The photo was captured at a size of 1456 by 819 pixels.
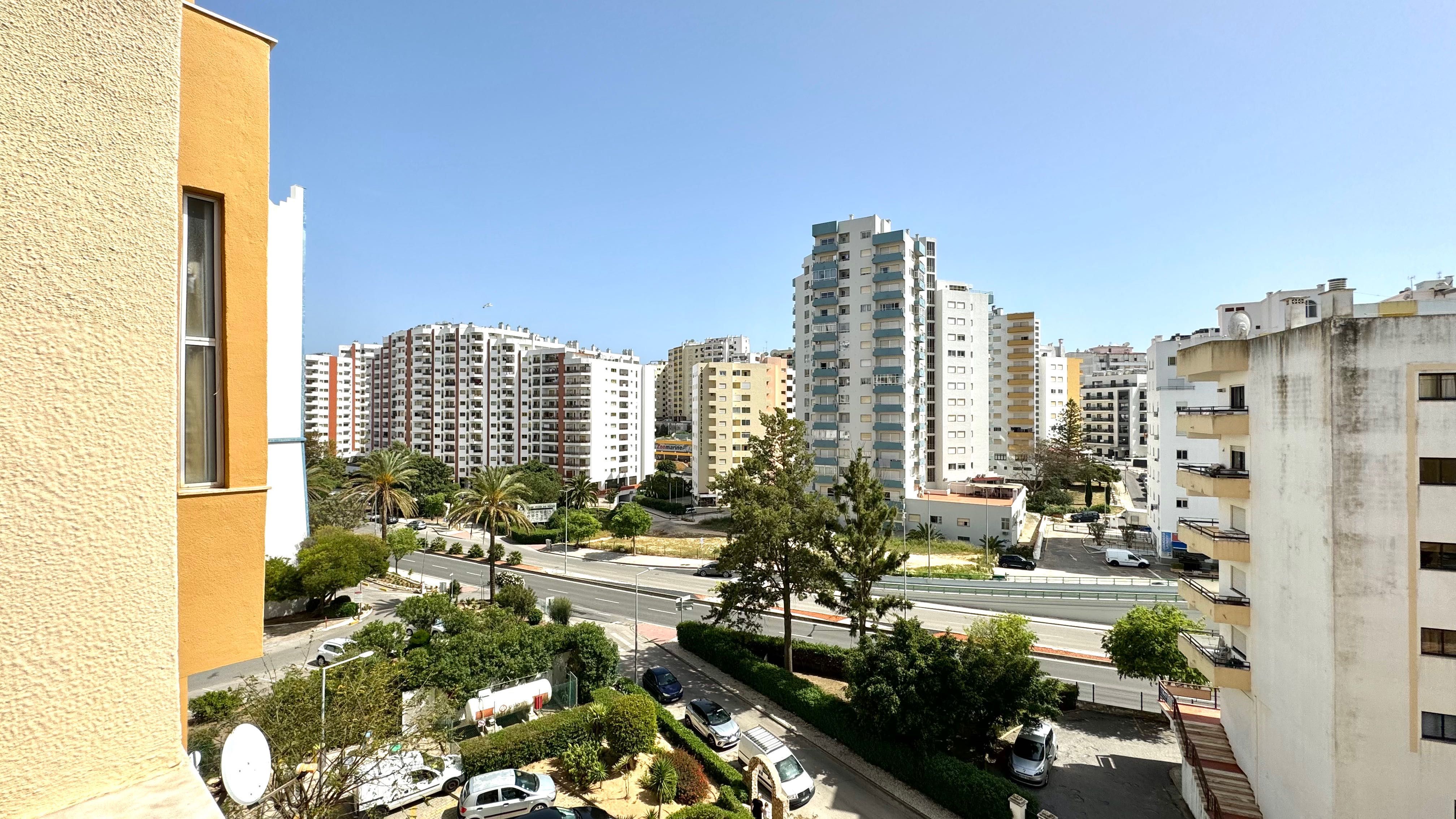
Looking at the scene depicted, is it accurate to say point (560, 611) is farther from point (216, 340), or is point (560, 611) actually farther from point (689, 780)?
point (216, 340)

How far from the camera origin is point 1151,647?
22.1 meters

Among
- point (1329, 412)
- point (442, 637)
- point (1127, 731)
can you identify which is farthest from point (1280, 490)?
point (442, 637)

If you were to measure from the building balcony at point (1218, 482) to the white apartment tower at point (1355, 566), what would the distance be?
60cm

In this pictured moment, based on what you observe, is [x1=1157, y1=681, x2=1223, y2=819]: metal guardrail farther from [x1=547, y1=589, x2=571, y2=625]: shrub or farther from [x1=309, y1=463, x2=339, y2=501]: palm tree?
[x1=309, y1=463, x2=339, y2=501]: palm tree

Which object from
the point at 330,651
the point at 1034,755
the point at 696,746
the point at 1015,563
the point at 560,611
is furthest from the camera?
the point at 1015,563

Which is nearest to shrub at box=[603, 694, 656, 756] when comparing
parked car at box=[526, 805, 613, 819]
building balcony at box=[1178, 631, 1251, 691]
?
parked car at box=[526, 805, 613, 819]

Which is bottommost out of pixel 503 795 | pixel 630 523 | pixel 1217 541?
pixel 503 795

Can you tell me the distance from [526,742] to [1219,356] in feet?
69.0

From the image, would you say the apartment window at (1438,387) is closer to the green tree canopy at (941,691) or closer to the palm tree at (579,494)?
the green tree canopy at (941,691)

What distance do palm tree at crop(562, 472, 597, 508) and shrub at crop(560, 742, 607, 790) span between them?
46970mm

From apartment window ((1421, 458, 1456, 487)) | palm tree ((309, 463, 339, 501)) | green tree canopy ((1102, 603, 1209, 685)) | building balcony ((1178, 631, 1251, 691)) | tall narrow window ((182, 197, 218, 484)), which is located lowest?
green tree canopy ((1102, 603, 1209, 685))

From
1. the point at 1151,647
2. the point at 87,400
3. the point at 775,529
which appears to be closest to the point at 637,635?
the point at 775,529

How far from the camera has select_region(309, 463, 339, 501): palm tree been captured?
4456 cm

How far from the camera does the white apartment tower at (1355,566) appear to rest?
12820mm
